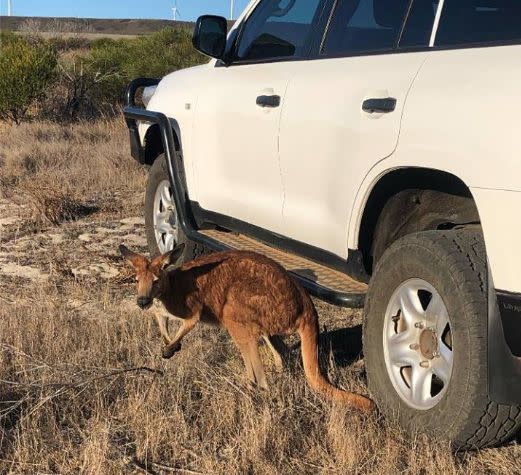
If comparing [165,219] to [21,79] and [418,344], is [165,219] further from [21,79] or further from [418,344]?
[21,79]

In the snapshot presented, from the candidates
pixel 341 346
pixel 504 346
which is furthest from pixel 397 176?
pixel 341 346

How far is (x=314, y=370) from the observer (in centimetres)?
405

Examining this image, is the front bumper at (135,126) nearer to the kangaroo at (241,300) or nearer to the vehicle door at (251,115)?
the vehicle door at (251,115)

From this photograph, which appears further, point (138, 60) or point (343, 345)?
point (138, 60)

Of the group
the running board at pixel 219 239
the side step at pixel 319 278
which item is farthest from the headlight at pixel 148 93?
the side step at pixel 319 278

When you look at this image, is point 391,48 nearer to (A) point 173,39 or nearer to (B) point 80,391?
(B) point 80,391

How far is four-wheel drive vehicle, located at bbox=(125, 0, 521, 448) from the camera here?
3.03 m

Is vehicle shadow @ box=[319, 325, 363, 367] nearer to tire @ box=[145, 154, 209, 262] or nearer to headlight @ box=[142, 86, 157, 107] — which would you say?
tire @ box=[145, 154, 209, 262]

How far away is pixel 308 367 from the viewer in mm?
4082

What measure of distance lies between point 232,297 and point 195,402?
0.62 meters

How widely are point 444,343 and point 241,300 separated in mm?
1201

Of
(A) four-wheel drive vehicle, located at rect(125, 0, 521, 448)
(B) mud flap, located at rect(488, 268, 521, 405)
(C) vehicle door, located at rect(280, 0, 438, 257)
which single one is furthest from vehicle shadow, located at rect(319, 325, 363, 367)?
(B) mud flap, located at rect(488, 268, 521, 405)

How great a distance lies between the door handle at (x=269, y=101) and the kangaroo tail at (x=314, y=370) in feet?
3.56

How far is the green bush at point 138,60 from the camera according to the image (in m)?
21.5
